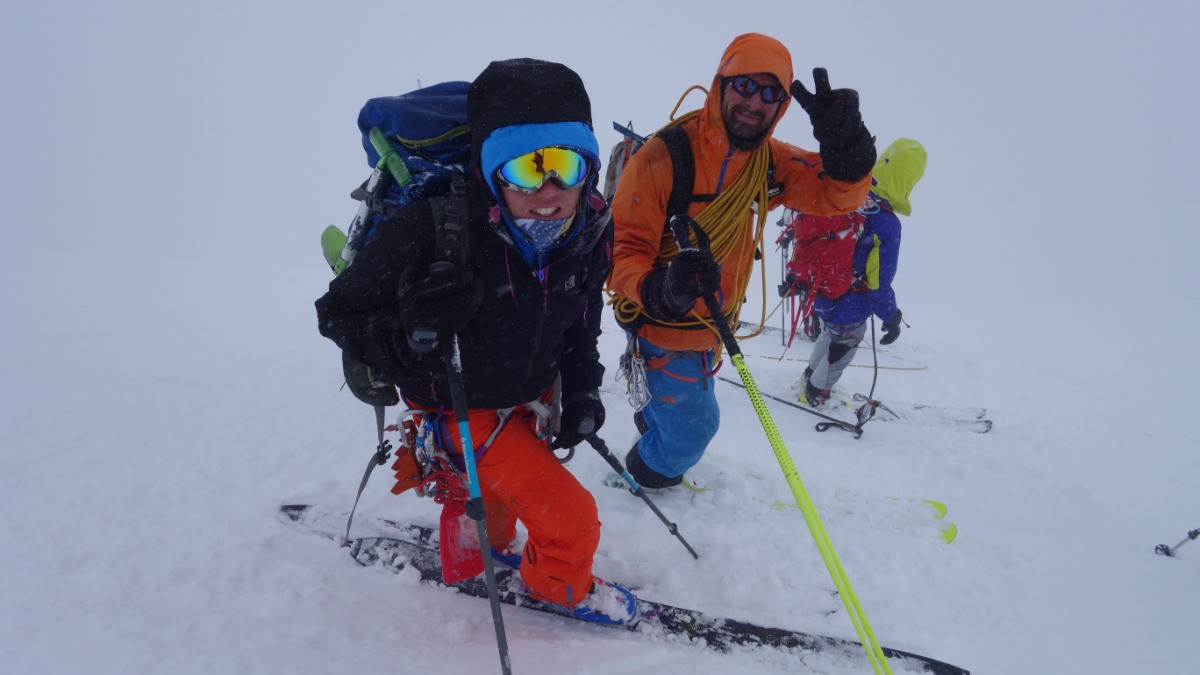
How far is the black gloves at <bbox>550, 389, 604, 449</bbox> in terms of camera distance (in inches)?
107

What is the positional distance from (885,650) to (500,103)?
2.99 meters

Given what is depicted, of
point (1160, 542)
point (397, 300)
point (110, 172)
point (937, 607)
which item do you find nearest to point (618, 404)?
point (937, 607)

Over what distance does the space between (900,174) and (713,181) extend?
3418 millimetres

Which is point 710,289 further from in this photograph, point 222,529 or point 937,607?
point 222,529

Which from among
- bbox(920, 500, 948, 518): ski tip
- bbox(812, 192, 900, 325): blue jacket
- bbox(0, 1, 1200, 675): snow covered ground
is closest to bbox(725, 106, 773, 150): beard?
bbox(0, 1, 1200, 675): snow covered ground

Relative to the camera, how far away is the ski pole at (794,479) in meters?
1.86

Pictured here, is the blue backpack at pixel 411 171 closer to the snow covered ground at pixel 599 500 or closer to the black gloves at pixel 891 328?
the snow covered ground at pixel 599 500

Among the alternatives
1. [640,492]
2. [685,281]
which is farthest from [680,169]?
[640,492]

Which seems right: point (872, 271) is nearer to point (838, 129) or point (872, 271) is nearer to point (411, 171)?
point (838, 129)

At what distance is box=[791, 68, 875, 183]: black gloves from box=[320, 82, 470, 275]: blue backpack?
1.68 m

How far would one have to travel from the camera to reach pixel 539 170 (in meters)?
2.02

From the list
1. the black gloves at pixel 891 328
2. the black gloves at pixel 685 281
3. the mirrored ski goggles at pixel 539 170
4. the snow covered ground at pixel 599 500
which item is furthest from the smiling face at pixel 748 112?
the black gloves at pixel 891 328

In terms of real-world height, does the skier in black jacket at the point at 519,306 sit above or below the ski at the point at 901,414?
above

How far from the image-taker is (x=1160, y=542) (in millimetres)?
3553
